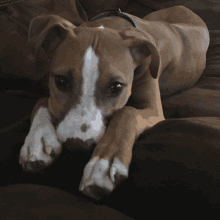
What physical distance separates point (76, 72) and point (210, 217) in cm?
69

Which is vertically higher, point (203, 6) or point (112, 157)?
point (203, 6)

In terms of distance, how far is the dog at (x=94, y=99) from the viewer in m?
0.72

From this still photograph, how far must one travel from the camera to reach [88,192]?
63 cm

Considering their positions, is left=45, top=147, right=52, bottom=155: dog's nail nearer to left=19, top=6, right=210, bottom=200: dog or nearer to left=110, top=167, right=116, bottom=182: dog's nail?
left=19, top=6, right=210, bottom=200: dog

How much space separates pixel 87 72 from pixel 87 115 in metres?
0.19

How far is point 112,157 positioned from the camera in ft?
2.31

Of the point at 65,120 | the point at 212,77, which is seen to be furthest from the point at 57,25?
the point at 212,77

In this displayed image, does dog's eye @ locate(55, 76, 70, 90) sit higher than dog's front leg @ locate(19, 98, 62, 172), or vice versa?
dog's eye @ locate(55, 76, 70, 90)

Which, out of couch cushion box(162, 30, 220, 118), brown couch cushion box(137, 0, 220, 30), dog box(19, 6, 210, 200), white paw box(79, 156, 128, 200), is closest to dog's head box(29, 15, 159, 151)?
dog box(19, 6, 210, 200)

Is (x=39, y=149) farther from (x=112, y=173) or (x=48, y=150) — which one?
(x=112, y=173)

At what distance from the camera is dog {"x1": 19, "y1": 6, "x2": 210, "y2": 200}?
717mm

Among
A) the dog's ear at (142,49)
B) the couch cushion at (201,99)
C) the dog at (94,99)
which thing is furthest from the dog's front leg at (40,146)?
the couch cushion at (201,99)

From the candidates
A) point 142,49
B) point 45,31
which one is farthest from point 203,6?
point 45,31

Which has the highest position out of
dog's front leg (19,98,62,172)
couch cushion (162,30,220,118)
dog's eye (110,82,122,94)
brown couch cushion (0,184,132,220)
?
dog's eye (110,82,122,94)
